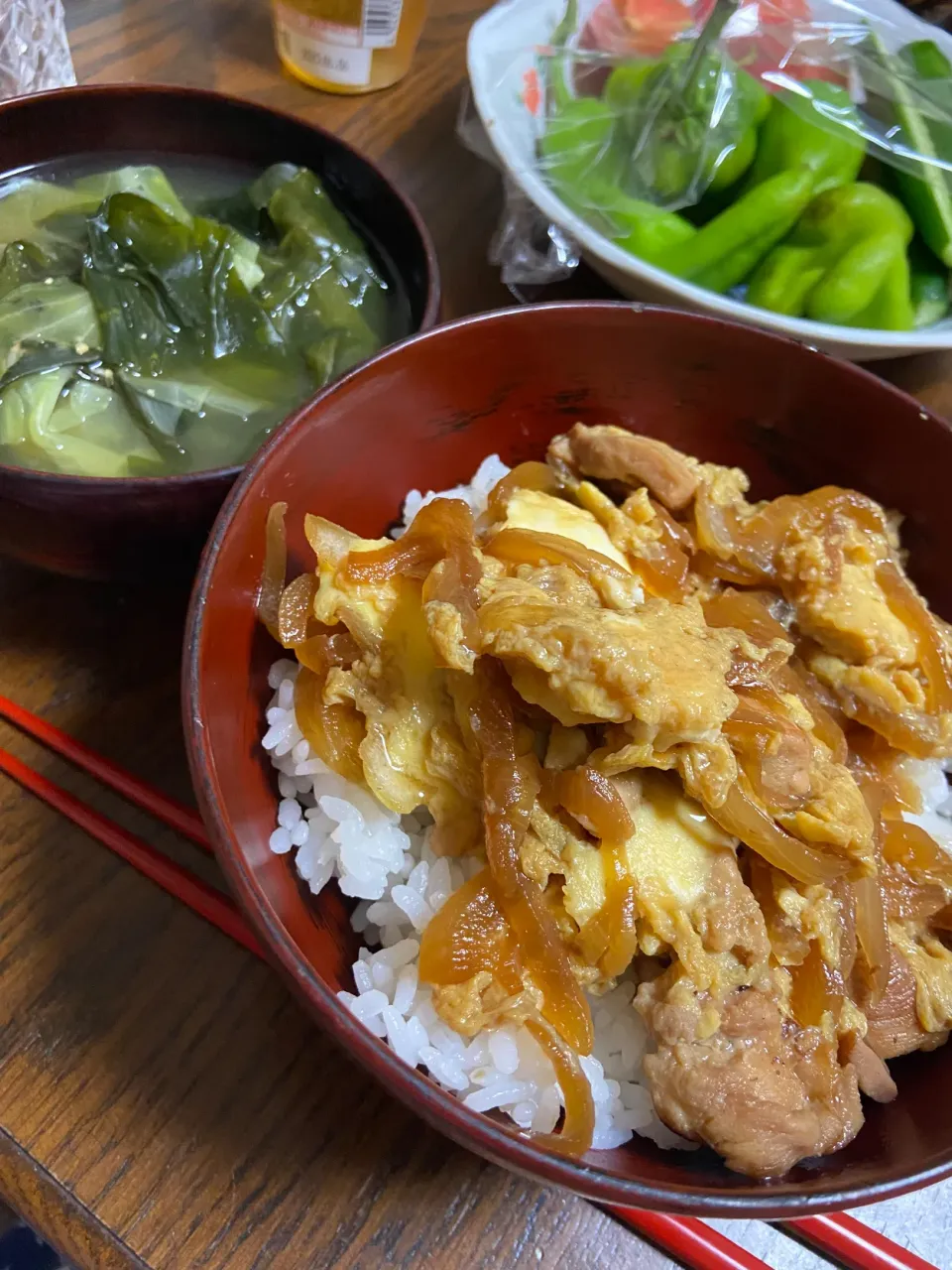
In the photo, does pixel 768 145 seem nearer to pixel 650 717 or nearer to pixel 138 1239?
pixel 650 717

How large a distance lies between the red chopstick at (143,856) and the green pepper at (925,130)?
1.93m

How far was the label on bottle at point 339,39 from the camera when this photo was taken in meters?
2.18

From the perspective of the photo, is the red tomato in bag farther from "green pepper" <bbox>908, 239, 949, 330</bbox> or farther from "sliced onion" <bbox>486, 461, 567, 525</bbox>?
"sliced onion" <bbox>486, 461, 567, 525</bbox>

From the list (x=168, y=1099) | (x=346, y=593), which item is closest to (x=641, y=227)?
(x=346, y=593)

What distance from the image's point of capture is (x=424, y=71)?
2482 millimetres

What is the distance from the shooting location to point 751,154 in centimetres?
206

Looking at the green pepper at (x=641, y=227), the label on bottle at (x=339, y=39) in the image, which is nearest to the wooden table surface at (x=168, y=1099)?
the green pepper at (x=641, y=227)

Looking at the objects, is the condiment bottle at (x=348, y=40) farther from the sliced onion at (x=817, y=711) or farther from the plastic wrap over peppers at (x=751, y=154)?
the sliced onion at (x=817, y=711)

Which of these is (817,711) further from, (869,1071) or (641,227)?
(641,227)

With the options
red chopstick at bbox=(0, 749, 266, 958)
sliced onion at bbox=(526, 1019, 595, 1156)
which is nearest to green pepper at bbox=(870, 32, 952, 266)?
sliced onion at bbox=(526, 1019, 595, 1156)

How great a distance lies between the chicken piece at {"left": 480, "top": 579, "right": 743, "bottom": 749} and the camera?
3.02 feet

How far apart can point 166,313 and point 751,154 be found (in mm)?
1344

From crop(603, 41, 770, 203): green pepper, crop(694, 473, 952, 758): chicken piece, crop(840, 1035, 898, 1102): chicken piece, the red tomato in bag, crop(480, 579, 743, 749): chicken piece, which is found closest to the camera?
crop(480, 579, 743, 749): chicken piece

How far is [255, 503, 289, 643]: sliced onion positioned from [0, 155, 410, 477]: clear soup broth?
14.1 inches
